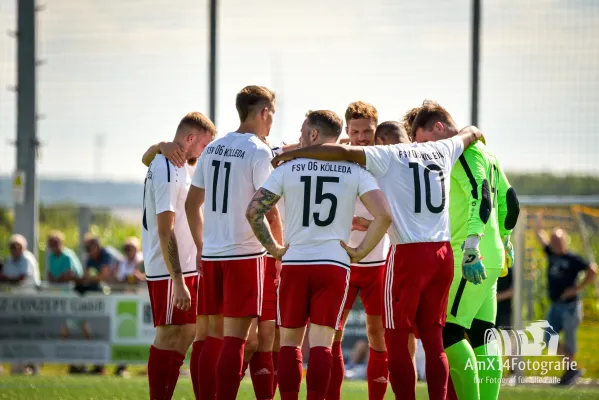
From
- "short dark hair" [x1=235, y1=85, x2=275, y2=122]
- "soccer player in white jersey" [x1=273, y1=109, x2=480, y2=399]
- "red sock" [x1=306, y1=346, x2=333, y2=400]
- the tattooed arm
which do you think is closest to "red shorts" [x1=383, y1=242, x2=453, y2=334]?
"soccer player in white jersey" [x1=273, y1=109, x2=480, y2=399]

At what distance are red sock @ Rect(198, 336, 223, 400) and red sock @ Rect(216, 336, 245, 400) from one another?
27 cm

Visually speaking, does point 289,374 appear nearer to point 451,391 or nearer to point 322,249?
point 322,249

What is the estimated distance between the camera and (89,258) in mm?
16078

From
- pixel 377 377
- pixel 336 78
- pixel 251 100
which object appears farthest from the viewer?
pixel 336 78

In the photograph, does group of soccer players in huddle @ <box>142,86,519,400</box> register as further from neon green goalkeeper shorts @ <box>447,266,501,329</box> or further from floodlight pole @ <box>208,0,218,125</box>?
floodlight pole @ <box>208,0,218,125</box>

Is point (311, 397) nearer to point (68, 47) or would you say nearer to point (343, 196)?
point (343, 196)

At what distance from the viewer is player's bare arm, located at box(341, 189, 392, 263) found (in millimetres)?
7184

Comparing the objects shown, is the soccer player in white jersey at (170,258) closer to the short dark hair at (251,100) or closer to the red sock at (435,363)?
the short dark hair at (251,100)

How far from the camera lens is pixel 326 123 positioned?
293 inches

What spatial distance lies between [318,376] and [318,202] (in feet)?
3.83

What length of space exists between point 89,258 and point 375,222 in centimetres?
959

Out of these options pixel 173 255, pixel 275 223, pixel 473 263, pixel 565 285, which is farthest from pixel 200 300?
pixel 565 285

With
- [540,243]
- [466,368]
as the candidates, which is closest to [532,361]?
[540,243]

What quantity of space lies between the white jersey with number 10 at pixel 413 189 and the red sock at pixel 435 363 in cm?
65
